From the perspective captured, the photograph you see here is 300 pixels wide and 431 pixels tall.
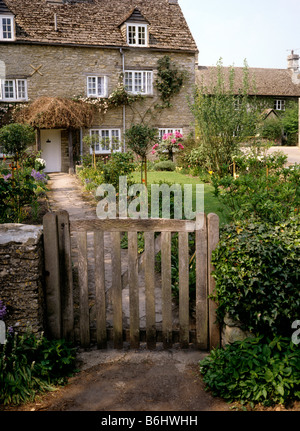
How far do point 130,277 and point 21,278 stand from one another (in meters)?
0.95

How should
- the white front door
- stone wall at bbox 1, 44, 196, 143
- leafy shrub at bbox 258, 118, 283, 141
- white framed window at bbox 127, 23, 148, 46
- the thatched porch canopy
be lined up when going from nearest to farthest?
1. the thatched porch canopy
2. stone wall at bbox 1, 44, 196, 143
3. the white front door
4. white framed window at bbox 127, 23, 148, 46
5. leafy shrub at bbox 258, 118, 283, 141

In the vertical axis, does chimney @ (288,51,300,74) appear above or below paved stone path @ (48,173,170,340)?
above

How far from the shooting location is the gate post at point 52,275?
3.85m

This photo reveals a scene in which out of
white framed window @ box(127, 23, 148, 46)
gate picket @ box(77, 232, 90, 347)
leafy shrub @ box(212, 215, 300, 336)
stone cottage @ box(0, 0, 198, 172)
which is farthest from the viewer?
white framed window @ box(127, 23, 148, 46)

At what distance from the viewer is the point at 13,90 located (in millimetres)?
20219

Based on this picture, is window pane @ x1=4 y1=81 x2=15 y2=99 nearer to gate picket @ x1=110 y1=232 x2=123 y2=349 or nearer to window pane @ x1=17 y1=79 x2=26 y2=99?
window pane @ x1=17 y1=79 x2=26 y2=99

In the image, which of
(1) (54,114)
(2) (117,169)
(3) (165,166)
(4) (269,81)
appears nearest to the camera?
(2) (117,169)

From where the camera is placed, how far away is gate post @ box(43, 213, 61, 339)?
385 centimetres

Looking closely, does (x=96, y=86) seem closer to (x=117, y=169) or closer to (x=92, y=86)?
(x=92, y=86)

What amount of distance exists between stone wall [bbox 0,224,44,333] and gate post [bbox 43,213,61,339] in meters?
0.11

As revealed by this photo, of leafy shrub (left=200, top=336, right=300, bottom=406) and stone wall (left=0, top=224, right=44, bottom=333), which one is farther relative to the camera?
stone wall (left=0, top=224, right=44, bottom=333)

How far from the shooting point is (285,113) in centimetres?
3850

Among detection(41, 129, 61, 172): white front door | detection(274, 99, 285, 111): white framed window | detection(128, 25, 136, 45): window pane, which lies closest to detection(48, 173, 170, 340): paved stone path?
detection(41, 129, 61, 172): white front door

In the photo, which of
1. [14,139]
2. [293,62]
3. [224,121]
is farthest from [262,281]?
Result: [293,62]
